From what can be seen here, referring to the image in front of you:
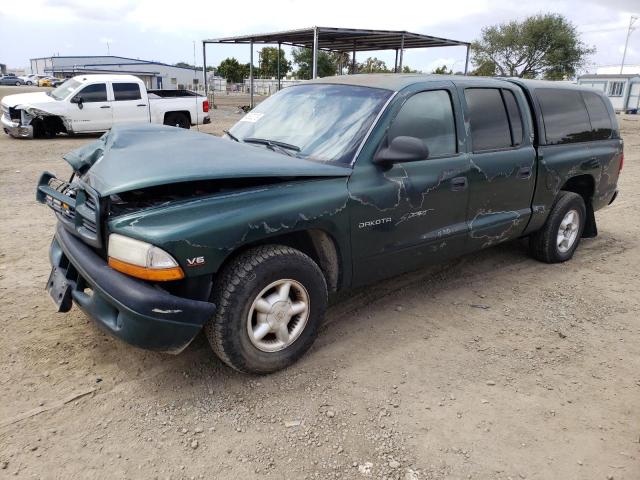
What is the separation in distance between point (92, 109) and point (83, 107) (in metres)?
0.23

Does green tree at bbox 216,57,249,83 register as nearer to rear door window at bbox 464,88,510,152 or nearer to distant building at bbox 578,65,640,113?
distant building at bbox 578,65,640,113

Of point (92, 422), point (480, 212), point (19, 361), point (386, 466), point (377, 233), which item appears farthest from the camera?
point (480, 212)

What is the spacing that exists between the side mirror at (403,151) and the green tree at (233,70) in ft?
209

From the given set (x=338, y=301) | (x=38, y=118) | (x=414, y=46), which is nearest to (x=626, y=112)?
(x=414, y=46)

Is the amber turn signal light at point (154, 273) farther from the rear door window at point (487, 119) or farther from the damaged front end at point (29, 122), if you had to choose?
the damaged front end at point (29, 122)

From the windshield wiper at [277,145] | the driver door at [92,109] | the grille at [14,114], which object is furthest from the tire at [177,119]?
the windshield wiper at [277,145]

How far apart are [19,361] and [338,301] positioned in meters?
2.27

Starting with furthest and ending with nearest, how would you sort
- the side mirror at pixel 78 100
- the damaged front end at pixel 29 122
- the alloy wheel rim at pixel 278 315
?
the side mirror at pixel 78 100 → the damaged front end at pixel 29 122 → the alloy wheel rim at pixel 278 315

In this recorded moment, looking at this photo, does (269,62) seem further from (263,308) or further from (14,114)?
(263,308)

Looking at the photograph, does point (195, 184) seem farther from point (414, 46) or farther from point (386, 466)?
point (414, 46)

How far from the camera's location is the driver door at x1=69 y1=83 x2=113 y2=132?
13.5 metres

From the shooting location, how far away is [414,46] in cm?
2339

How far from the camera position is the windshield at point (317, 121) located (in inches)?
135

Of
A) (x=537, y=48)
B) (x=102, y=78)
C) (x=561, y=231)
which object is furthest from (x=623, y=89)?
(x=561, y=231)
